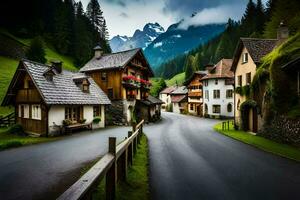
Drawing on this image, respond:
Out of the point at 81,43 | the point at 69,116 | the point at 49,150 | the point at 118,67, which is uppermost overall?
the point at 81,43

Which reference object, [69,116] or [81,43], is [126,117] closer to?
[69,116]

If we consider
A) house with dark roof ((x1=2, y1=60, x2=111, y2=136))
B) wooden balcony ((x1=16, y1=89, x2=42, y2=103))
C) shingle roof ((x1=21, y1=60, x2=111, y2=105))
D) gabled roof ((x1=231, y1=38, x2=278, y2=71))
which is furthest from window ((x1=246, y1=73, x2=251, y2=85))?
wooden balcony ((x1=16, y1=89, x2=42, y2=103))

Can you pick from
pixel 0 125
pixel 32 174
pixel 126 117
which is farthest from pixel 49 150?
pixel 126 117

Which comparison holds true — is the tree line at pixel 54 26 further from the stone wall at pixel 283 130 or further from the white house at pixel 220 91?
the stone wall at pixel 283 130

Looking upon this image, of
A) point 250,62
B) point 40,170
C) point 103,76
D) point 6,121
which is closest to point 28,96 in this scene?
point 6,121

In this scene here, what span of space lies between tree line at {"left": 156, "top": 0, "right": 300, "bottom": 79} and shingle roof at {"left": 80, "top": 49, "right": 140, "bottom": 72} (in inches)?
1024

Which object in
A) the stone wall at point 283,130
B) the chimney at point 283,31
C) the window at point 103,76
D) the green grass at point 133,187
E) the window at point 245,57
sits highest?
the chimney at point 283,31

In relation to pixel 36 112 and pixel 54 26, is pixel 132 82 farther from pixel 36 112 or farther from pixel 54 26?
pixel 54 26

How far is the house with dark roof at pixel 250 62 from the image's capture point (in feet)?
85.6

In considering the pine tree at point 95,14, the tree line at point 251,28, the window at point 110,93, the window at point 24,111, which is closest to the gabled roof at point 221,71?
the tree line at point 251,28

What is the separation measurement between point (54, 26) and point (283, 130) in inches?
3105

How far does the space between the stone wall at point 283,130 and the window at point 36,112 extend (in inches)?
838

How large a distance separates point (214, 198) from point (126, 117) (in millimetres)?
28254

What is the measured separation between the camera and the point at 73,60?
70688mm
